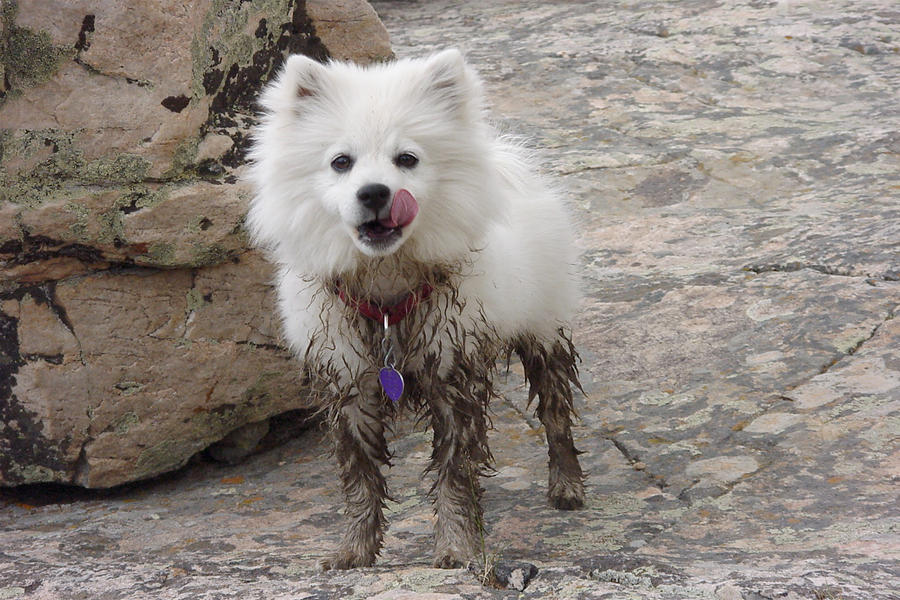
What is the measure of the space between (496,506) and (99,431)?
2.07 m

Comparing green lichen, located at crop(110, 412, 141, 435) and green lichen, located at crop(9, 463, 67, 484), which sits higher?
green lichen, located at crop(110, 412, 141, 435)

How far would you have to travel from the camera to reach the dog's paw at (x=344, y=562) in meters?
3.78

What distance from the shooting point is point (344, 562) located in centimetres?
378

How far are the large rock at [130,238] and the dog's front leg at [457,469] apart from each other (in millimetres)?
1753

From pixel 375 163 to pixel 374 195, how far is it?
146 mm

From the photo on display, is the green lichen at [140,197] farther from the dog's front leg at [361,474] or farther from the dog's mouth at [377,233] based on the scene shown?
the dog's mouth at [377,233]

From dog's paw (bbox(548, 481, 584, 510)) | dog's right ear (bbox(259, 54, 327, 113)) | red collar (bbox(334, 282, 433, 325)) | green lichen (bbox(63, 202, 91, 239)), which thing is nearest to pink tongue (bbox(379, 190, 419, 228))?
red collar (bbox(334, 282, 433, 325))

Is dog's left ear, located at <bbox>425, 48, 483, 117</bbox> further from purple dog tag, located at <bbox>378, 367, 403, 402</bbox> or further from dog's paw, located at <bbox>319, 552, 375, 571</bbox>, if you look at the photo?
dog's paw, located at <bbox>319, 552, 375, 571</bbox>

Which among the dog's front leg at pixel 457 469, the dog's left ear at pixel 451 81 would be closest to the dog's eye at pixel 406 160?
the dog's left ear at pixel 451 81

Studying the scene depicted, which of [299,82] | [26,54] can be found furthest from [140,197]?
[299,82]

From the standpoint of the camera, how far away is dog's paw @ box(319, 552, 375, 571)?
3.78 metres

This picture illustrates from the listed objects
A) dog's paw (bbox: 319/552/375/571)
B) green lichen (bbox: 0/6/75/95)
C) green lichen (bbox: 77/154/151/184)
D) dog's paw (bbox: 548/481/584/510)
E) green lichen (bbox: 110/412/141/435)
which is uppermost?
green lichen (bbox: 0/6/75/95)

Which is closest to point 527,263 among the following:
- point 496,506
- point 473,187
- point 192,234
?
point 473,187

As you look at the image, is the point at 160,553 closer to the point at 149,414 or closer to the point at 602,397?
the point at 149,414
